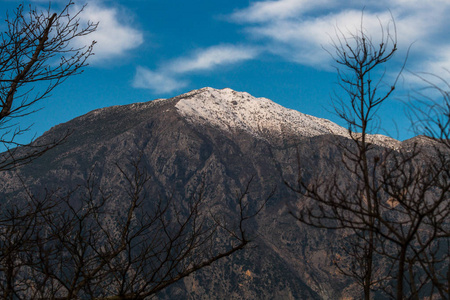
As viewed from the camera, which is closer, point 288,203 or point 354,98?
point 288,203

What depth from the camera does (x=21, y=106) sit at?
9.39 meters

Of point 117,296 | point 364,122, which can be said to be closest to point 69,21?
point 117,296

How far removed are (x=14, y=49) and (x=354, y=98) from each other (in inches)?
306

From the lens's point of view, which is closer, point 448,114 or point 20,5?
point 448,114

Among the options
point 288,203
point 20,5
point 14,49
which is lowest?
point 288,203

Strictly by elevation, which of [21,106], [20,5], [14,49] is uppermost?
[20,5]

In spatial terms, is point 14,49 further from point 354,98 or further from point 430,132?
point 430,132

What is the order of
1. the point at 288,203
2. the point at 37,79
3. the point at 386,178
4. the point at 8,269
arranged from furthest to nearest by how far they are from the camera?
1. the point at 37,79
2. the point at 8,269
3. the point at 288,203
4. the point at 386,178

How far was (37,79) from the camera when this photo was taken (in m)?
9.31

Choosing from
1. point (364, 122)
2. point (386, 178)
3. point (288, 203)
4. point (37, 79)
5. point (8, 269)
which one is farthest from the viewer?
point (364, 122)

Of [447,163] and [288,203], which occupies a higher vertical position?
[288,203]

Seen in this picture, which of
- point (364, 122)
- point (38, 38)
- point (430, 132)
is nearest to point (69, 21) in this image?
point (38, 38)

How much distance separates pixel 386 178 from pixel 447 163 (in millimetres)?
1104

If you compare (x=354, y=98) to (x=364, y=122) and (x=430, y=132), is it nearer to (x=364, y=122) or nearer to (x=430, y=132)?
(x=364, y=122)
